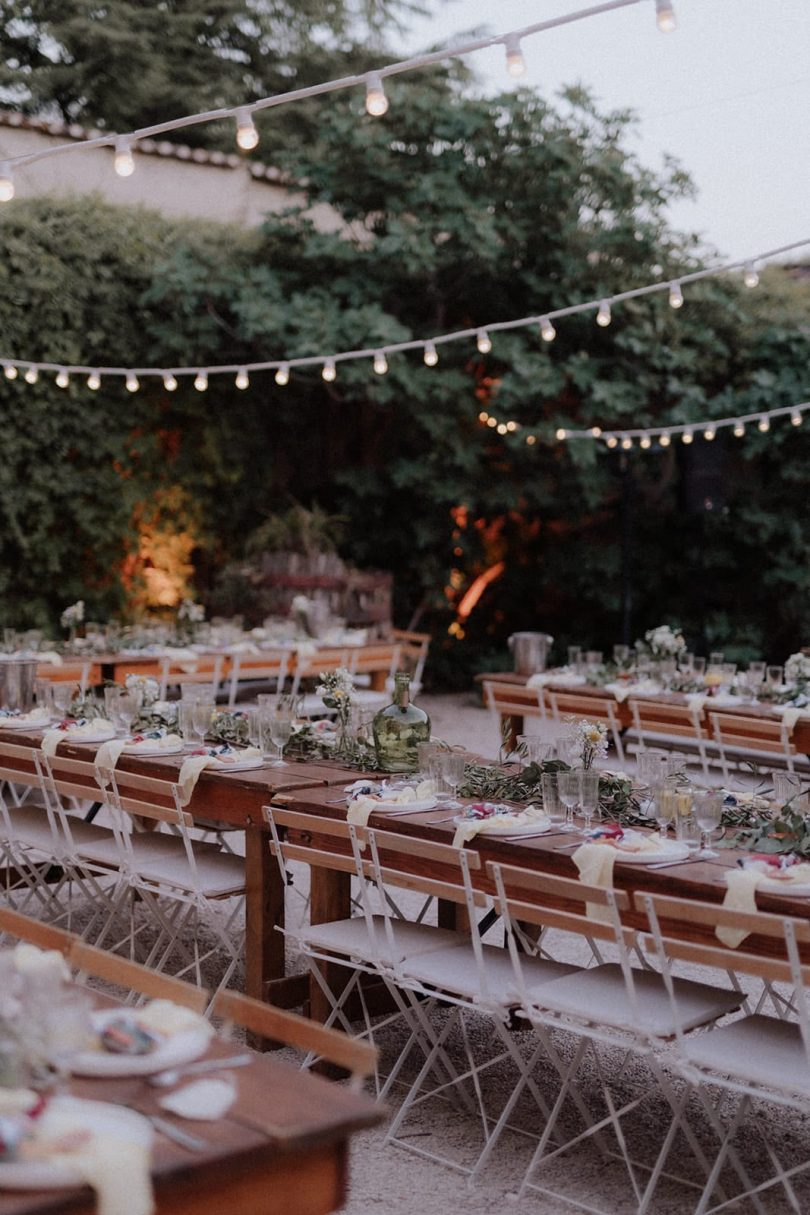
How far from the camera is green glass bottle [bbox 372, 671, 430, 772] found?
196 inches

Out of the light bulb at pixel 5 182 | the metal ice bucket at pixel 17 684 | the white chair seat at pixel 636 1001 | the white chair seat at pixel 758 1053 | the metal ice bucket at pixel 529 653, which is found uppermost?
the light bulb at pixel 5 182

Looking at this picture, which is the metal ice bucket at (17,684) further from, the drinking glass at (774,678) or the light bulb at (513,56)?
the drinking glass at (774,678)

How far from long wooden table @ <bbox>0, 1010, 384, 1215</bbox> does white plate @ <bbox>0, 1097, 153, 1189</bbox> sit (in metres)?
0.01

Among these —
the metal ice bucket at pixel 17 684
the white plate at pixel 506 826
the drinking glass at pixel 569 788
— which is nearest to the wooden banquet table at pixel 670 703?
the metal ice bucket at pixel 17 684

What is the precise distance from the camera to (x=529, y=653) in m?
8.65

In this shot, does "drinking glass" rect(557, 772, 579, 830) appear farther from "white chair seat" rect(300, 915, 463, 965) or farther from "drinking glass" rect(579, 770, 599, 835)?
"white chair seat" rect(300, 915, 463, 965)

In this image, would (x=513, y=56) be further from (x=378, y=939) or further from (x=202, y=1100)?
(x=202, y=1100)

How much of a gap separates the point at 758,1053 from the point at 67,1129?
184cm

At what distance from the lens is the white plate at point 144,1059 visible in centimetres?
224

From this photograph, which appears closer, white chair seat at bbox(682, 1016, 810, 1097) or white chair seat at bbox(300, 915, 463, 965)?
white chair seat at bbox(682, 1016, 810, 1097)

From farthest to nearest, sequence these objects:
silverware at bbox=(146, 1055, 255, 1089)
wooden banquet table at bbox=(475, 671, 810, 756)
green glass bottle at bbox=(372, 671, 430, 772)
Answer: wooden banquet table at bbox=(475, 671, 810, 756)
green glass bottle at bbox=(372, 671, 430, 772)
silverware at bbox=(146, 1055, 255, 1089)

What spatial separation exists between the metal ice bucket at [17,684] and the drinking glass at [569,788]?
10.2 ft

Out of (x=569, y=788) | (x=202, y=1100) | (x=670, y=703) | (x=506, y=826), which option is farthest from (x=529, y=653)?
(x=202, y=1100)

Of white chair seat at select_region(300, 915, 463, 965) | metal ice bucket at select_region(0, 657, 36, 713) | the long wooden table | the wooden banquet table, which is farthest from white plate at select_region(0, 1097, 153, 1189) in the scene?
the wooden banquet table
